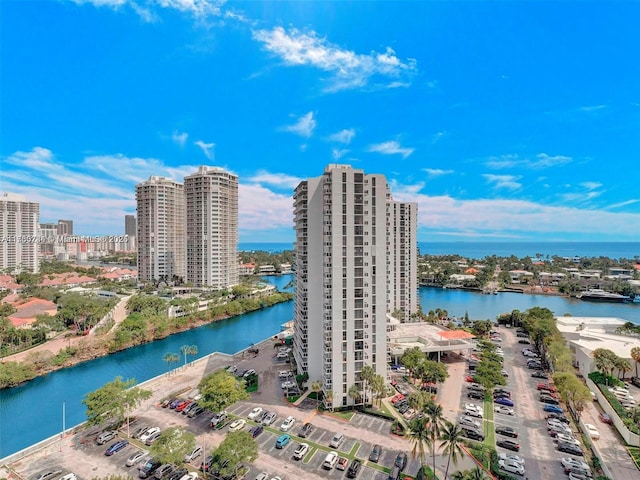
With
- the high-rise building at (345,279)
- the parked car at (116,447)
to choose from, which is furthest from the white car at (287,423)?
the parked car at (116,447)

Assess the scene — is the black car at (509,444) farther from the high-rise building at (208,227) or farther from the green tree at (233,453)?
the high-rise building at (208,227)

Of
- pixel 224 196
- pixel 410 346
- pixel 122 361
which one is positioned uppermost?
pixel 224 196

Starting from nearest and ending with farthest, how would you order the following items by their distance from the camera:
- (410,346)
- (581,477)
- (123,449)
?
(581,477) → (123,449) → (410,346)

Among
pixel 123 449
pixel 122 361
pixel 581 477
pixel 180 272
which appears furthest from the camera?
pixel 180 272

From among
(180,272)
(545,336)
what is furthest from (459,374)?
(180,272)

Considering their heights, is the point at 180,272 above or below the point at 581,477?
above

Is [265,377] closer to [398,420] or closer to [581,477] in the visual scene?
[398,420]
